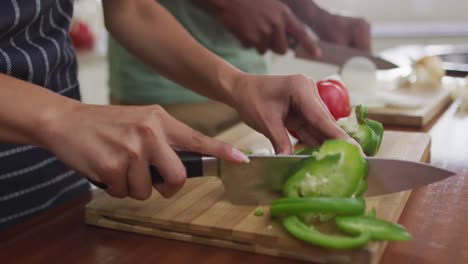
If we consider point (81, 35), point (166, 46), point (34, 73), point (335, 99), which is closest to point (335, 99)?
point (335, 99)

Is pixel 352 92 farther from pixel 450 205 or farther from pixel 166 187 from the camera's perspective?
pixel 166 187

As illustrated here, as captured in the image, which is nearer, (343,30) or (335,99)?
(335,99)

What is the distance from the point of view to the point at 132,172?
2.30ft

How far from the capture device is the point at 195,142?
719 mm

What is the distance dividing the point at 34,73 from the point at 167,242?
367 mm

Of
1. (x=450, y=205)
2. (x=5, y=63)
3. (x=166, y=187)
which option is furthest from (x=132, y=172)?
(x=450, y=205)

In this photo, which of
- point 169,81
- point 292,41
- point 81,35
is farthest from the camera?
point 81,35

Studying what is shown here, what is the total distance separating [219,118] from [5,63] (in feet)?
2.82

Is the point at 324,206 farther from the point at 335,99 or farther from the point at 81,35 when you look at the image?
the point at 81,35

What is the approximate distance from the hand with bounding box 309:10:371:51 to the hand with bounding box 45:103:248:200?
3.92ft

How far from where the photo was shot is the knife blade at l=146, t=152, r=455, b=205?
30.8 inches

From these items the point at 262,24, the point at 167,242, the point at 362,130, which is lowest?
the point at 167,242

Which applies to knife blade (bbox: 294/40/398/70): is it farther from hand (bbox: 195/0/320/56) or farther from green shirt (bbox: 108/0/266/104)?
green shirt (bbox: 108/0/266/104)

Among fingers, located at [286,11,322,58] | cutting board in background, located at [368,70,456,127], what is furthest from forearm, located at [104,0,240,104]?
fingers, located at [286,11,322,58]
